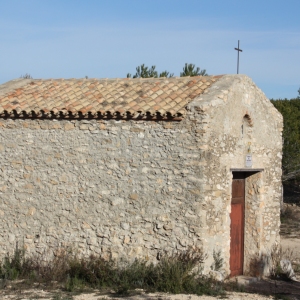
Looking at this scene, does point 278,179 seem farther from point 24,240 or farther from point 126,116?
point 24,240

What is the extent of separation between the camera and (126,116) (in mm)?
10305

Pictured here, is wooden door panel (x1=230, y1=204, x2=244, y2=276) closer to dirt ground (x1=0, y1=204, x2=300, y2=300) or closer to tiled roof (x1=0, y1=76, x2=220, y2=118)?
dirt ground (x1=0, y1=204, x2=300, y2=300)

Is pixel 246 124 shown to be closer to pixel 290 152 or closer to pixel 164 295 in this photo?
pixel 164 295

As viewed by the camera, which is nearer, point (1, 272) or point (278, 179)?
point (1, 272)

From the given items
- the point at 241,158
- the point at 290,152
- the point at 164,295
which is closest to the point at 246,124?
the point at 241,158

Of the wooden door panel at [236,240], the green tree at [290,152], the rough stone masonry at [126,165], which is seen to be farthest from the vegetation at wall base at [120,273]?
the green tree at [290,152]

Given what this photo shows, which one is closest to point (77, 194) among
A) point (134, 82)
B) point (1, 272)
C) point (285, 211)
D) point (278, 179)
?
point (1, 272)

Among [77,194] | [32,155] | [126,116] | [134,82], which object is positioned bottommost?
[77,194]

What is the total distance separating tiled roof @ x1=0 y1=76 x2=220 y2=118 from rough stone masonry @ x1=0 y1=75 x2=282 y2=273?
2 cm

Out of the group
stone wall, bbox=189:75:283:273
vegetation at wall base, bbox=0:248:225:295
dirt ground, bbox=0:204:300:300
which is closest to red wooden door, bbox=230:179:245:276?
stone wall, bbox=189:75:283:273

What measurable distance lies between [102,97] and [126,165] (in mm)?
1634

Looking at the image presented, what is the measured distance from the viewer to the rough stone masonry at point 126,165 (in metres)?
9.97

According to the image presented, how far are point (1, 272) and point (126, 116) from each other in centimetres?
363

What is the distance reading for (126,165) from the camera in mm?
10320
